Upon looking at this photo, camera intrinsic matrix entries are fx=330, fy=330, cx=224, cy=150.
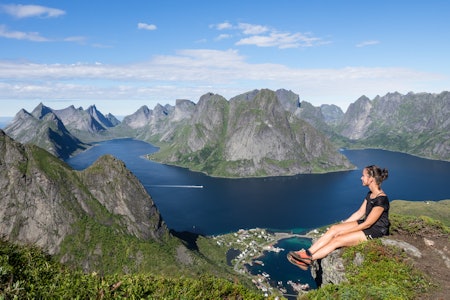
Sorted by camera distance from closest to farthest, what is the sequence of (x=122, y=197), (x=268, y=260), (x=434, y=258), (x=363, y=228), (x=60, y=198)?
1. (x=363, y=228)
2. (x=434, y=258)
3. (x=60, y=198)
4. (x=122, y=197)
5. (x=268, y=260)

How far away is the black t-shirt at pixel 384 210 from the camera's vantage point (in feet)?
63.5

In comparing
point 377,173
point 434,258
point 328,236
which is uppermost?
point 377,173

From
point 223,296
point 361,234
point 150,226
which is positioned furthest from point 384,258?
point 150,226

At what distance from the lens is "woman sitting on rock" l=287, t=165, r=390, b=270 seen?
1977cm

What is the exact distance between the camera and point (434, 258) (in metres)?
20.6

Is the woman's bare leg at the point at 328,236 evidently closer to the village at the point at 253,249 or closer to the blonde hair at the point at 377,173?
the blonde hair at the point at 377,173

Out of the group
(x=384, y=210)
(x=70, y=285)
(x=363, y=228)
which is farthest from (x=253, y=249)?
(x=70, y=285)

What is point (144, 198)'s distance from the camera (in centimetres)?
15425

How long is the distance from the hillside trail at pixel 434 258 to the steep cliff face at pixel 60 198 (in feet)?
442

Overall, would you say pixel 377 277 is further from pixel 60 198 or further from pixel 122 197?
pixel 60 198

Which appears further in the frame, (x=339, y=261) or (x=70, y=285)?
(x=339, y=261)

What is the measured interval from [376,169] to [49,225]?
143779mm

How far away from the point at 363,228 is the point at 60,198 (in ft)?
471

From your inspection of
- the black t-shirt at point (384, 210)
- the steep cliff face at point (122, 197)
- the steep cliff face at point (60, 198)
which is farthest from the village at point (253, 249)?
the black t-shirt at point (384, 210)
